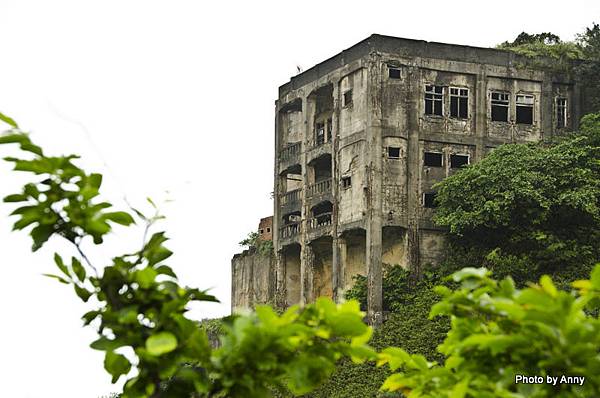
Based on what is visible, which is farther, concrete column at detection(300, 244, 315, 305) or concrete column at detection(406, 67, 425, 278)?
concrete column at detection(300, 244, 315, 305)

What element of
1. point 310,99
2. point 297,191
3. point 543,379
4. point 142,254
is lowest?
point 543,379

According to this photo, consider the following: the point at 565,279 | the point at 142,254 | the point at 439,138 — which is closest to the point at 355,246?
the point at 439,138

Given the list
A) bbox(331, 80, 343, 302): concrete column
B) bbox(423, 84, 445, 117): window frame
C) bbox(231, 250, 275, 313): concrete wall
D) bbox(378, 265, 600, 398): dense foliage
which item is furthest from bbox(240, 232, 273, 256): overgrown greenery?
bbox(378, 265, 600, 398): dense foliage

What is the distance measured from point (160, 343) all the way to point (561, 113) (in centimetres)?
3719

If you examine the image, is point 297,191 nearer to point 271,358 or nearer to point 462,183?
point 462,183

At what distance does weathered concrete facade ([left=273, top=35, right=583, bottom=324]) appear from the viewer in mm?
37938

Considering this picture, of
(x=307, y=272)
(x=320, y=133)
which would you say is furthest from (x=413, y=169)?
(x=307, y=272)

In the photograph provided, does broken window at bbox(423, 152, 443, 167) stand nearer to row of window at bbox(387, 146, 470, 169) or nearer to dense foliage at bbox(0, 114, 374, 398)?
row of window at bbox(387, 146, 470, 169)

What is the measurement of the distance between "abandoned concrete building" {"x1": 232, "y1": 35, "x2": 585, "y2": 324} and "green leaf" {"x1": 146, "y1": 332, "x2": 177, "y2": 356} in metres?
32.9

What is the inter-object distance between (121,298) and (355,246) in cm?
3472

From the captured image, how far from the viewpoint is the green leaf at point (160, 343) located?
13.7ft

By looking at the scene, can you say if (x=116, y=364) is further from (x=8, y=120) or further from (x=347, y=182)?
(x=347, y=182)

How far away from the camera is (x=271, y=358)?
4.37m

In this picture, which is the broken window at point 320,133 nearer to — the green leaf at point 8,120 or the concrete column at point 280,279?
the concrete column at point 280,279
